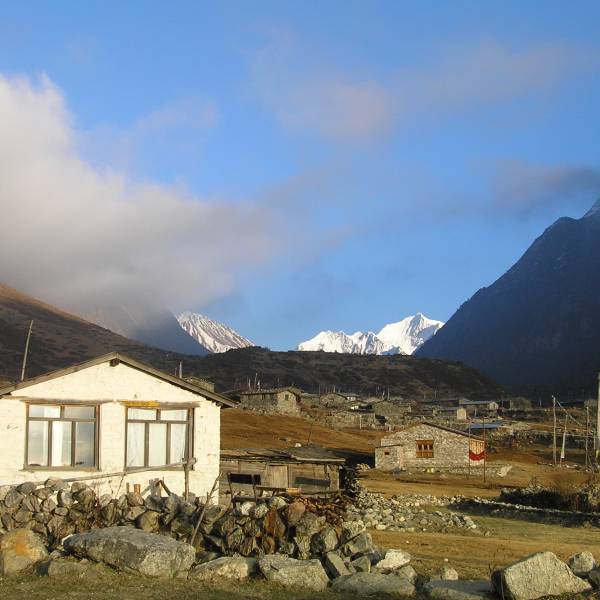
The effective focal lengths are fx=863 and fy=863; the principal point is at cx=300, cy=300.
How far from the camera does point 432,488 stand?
48.2 meters

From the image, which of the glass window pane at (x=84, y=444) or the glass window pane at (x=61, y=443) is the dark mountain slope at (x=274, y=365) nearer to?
the glass window pane at (x=84, y=444)

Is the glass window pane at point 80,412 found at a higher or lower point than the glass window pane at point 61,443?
higher

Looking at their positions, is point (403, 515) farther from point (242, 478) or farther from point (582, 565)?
point (582, 565)

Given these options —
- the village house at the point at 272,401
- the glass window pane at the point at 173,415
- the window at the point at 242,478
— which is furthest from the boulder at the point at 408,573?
the village house at the point at 272,401

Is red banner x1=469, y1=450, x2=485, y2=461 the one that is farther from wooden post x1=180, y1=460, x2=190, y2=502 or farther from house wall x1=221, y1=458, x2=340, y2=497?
wooden post x1=180, y1=460, x2=190, y2=502

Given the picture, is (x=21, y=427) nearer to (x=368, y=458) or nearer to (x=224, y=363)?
(x=368, y=458)

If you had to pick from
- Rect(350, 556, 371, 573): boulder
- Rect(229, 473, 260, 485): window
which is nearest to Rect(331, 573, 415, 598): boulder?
Rect(350, 556, 371, 573): boulder

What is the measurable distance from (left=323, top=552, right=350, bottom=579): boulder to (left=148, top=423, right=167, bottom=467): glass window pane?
8943 mm

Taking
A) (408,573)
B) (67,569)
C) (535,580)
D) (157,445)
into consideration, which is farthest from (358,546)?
(157,445)

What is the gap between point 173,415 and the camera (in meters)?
26.9

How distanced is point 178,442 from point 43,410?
4.27 m

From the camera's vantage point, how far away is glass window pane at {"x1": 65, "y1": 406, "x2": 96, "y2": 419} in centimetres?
2520

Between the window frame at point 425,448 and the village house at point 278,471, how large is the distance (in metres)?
24.7

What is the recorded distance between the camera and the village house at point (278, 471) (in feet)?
111
